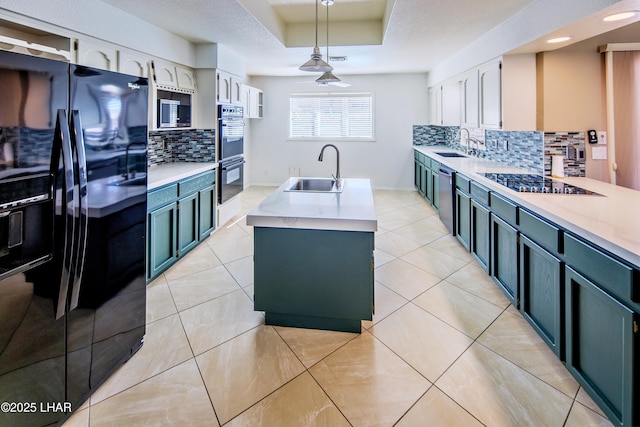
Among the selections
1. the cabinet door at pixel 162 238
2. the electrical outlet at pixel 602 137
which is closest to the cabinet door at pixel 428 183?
the electrical outlet at pixel 602 137

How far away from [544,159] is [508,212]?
1.00 m

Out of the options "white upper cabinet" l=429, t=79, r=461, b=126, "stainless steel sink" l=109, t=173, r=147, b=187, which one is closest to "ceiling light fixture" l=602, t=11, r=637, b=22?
"white upper cabinet" l=429, t=79, r=461, b=126

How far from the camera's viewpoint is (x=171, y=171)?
3.61 m

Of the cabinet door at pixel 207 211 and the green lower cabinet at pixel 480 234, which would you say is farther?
the cabinet door at pixel 207 211

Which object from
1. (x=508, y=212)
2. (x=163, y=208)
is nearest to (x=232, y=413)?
(x=163, y=208)

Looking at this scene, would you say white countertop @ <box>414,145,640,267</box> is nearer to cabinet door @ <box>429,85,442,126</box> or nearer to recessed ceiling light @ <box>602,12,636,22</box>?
recessed ceiling light @ <box>602,12,636,22</box>

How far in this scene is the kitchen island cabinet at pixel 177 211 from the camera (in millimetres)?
2973

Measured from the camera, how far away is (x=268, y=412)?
1629mm

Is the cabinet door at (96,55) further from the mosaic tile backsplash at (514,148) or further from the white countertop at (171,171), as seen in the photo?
the mosaic tile backsplash at (514,148)

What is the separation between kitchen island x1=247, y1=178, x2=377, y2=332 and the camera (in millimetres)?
2096

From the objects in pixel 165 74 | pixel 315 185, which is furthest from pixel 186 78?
pixel 315 185

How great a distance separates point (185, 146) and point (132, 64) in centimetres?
141

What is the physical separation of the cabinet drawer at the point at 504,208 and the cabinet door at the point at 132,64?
133 inches

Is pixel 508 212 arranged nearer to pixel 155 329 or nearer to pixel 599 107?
pixel 599 107
